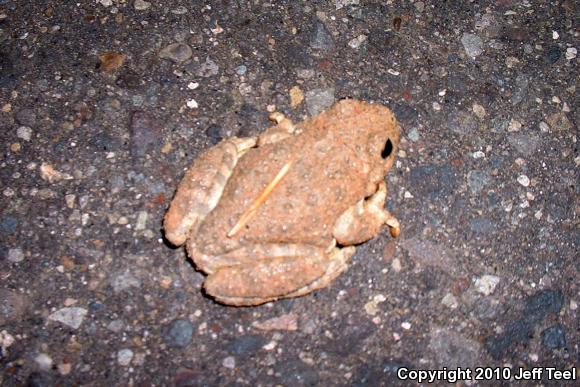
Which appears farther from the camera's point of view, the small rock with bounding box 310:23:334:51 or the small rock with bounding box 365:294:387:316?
the small rock with bounding box 310:23:334:51

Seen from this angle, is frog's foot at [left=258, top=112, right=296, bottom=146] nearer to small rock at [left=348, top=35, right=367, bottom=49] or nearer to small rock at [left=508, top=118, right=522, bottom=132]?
small rock at [left=348, top=35, right=367, bottom=49]

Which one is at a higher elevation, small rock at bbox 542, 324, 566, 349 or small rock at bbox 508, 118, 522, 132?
small rock at bbox 508, 118, 522, 132

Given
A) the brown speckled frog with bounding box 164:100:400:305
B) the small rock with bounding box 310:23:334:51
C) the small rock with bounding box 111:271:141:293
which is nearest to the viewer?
the brown speckled frog with bounding box 164:100:400:305

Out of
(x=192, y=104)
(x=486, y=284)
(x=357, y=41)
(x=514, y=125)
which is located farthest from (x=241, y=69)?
(x=486, y=284)

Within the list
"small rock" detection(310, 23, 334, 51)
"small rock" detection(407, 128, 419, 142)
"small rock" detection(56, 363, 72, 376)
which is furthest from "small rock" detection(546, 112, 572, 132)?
"small rock" detection(56, 363, 72, 376)

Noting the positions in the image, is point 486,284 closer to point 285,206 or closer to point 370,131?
point 370,131

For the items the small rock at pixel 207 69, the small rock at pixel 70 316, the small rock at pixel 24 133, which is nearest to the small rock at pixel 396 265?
the small rock at pixel 207 69

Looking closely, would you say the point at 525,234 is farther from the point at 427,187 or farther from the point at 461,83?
the point at 461,83
